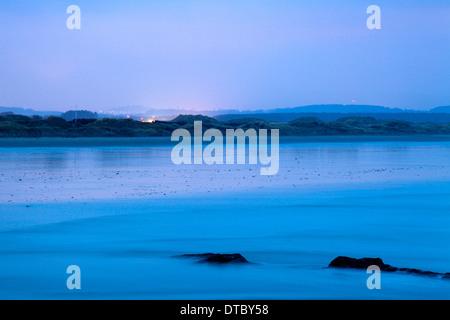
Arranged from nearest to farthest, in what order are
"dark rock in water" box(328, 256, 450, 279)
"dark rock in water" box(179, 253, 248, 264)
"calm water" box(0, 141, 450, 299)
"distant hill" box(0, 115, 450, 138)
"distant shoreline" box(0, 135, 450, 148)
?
"calm water" box(0, 141, 450, 299), "dark rock in water" box(328, 256, 450, 279), "dark rock in water" box(179, 253, 248, 264), "distant shoreline" box(0, 135, 450, 148), "distant hill" box(0, 115, 450, 138)

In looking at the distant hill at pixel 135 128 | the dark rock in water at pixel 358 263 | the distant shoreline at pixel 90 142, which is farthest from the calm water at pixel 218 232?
the distant hill at pixel 135 128

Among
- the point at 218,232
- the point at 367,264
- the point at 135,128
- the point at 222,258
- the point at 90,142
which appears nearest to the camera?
the point at 367,264

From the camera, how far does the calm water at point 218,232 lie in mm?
7020

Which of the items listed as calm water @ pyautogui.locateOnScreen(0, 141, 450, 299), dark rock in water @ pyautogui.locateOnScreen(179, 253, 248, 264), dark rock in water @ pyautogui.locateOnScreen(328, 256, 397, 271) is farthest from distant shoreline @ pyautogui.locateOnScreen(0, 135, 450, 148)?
dark rock in water @ pyautogui.locateOnScreen(328, 256, 397, 271)

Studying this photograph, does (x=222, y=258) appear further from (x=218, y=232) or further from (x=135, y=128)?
(x=135, y=128)

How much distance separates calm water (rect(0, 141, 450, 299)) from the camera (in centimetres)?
702

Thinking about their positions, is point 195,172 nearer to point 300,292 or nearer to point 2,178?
point 2,178

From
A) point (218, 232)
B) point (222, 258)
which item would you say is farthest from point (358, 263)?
point (218, 232)

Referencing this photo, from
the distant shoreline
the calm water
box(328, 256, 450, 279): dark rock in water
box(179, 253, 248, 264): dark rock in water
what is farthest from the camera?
the distant shoreline

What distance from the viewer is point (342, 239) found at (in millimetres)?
9609

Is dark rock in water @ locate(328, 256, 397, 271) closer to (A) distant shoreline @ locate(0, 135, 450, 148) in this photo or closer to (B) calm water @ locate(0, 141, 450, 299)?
(B) calm water @ locate(0, 141, 450, 299)

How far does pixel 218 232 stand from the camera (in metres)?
10.2
